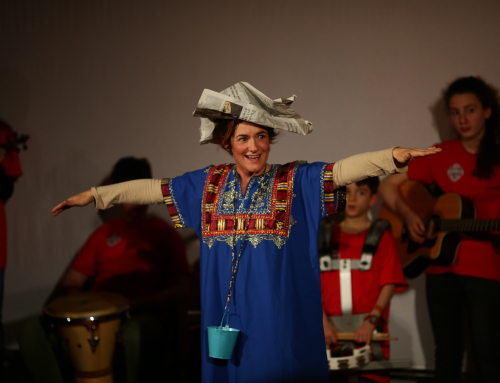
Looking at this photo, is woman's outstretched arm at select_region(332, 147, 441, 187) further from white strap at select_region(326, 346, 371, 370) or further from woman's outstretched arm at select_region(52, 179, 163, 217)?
white strap at select_region(326, 346, 371, 370)

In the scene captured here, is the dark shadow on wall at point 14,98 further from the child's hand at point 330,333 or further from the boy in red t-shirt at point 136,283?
the child's hand at point 330,333

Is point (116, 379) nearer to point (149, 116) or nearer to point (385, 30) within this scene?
point (149, 116)

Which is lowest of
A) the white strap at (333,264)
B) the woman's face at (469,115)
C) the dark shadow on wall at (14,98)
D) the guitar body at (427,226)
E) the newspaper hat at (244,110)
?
the white strap at (333,264)

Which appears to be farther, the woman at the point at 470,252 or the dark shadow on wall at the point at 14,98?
the dark shadow on wall at the point at 14,98

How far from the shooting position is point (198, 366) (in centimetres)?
299

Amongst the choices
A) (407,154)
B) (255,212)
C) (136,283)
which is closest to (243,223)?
(255,212)

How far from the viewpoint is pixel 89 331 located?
8.09 feet

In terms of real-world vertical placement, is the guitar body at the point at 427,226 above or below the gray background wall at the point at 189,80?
below

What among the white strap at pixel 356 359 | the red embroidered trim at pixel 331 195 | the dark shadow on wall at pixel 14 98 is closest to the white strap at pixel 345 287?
the white strap at pixel 356 359

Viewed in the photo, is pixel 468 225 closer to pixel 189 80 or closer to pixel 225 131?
pixel 225 131

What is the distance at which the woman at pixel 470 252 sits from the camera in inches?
98.4

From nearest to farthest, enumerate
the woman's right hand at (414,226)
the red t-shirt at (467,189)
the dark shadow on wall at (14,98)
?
the red t-shirt at (467,189), the woman's right hand at (414,226), the dark shadow on wall at (14,98)

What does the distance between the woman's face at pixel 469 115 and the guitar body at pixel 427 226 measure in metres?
0.38

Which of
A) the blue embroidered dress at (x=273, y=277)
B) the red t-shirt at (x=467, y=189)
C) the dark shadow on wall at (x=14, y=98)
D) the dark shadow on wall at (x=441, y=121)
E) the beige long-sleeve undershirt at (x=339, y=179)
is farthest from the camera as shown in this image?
the dark shadow on wall at (x=14, y=98)
